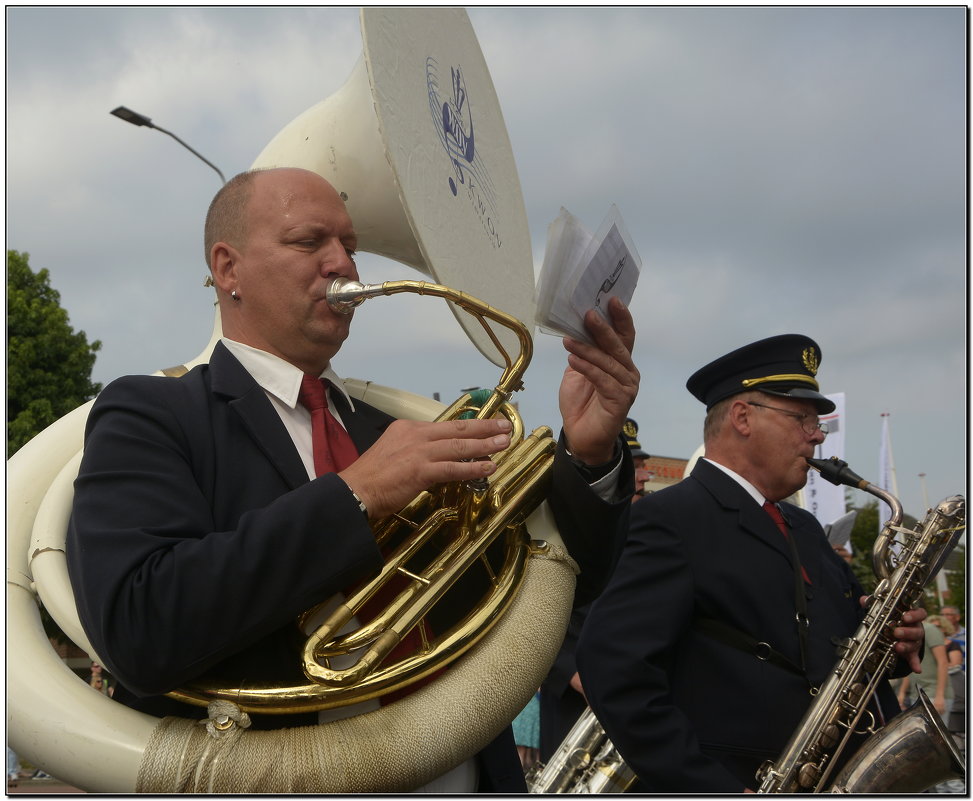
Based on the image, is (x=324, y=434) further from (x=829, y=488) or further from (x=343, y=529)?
(x=829, y=488)

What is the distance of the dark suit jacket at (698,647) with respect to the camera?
2.93m

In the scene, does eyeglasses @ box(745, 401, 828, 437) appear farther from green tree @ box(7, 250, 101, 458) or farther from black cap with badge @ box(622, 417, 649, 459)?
green tree @ box(7, 250, 101, 458)

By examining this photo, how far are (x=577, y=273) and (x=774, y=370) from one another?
6.78ft

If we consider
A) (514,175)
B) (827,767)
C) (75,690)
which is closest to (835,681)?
(827,767)

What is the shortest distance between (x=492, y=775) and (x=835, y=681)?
1.52 m

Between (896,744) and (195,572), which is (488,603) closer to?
(195,572)

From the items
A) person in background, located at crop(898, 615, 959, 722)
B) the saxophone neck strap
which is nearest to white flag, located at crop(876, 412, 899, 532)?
person in background, located at crop(898, 615, 959, 722)

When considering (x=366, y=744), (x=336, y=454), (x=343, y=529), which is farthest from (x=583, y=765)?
(x=343, y=529)

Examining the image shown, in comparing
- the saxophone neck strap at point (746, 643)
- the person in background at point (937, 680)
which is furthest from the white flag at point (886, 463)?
the saxophone neck strap at point (746, 643)

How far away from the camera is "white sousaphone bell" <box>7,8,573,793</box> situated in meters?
1.73

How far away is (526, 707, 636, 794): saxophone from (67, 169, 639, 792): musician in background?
79.0 inches

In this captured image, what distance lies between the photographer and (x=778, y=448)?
3639 millimetres

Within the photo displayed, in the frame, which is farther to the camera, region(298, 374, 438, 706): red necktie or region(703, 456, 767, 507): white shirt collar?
region(703, 456, 767, 507): white shirt collar

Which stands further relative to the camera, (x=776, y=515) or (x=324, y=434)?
(x=776, y=515)
